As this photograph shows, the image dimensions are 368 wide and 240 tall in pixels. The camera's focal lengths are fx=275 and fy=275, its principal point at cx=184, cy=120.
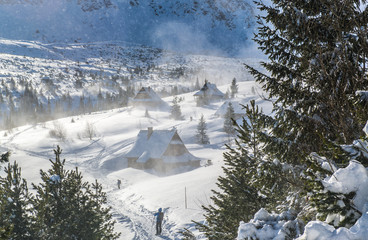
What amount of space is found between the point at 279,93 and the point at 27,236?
7407mm

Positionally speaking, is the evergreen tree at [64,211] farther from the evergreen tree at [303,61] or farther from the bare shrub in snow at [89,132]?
the bare shrub in snow at [89,132]

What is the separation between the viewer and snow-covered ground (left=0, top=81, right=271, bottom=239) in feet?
57.6

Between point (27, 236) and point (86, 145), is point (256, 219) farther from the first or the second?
point (86, 145)

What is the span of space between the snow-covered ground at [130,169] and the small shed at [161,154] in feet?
6.84

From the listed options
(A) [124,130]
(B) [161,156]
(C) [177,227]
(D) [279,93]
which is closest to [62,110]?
(A) [124,130]

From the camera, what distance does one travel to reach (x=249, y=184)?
217 inches

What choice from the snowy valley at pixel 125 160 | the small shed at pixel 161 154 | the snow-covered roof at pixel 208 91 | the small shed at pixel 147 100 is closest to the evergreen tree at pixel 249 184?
the snowy valley at pixel 125 160

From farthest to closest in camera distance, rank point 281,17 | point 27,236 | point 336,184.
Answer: point 27,236
point 281,17
point 336,184

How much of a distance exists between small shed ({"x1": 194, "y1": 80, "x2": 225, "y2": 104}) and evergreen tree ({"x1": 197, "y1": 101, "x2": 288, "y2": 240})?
77.2m

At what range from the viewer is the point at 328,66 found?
15.7 ft

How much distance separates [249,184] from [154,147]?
3561 cm

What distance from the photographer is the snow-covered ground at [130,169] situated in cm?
1755

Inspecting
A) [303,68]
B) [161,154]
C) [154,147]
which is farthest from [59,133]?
[303,68]

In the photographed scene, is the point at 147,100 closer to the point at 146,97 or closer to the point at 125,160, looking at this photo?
the point at 146,97
